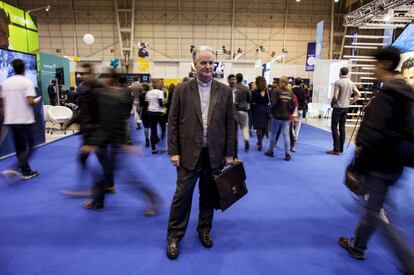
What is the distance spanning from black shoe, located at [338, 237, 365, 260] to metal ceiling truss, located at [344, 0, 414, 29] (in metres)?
8.32

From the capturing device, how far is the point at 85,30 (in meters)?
20.5

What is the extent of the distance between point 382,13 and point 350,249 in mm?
9278

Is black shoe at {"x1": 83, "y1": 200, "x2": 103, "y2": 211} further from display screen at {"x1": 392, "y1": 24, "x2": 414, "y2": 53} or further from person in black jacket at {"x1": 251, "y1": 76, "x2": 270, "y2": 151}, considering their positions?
display screen at {"x1": 392, "y1": 24, "x2": 414, "y2": 53}

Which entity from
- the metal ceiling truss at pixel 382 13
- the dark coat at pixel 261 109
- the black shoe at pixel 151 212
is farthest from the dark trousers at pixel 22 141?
the metal ceiling truss at pixel 382 13

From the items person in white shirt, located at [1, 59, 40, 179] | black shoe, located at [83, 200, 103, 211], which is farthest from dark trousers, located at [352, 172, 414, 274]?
person in white shirt, located at [1, 59, 40, 179]

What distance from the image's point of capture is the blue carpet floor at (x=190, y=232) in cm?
223

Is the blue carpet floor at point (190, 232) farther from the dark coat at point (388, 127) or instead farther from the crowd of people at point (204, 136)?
the dark coat at point (388, 127)

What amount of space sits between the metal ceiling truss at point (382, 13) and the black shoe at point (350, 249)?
832 centimetres

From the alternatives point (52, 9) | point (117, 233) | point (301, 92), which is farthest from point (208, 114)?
point (52, 9)

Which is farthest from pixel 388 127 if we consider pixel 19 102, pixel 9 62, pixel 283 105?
pixel 9 62

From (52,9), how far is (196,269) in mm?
23155

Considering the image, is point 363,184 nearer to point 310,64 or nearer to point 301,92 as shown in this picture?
point 301,92

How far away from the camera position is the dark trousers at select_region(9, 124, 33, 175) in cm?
389

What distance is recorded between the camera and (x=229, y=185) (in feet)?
7.97
